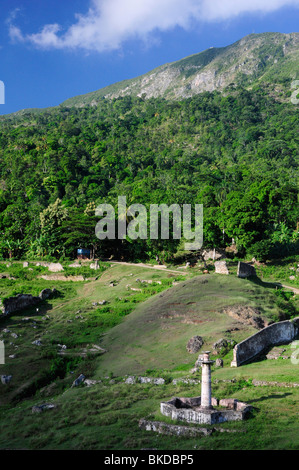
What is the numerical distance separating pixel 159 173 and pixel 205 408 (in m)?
85.8

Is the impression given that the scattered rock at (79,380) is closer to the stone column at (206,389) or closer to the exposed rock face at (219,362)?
the exposed rock face at (219,362)

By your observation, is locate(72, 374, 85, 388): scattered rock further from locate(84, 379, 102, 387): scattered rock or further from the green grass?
the green grass

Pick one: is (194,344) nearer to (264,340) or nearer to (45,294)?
(264,340)

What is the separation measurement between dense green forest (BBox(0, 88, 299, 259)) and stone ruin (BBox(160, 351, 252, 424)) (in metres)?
29.9

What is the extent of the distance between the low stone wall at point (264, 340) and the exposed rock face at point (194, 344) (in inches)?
106

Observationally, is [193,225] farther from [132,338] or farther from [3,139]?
[3,139]

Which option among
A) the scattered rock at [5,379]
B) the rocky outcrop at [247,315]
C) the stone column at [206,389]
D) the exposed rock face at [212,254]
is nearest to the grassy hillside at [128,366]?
the scattered rock at [5,379]

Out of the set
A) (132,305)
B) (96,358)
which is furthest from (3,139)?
(96,358)

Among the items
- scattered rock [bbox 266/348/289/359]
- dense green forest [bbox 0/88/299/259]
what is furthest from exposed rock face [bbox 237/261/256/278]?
scattered rock [bbox 266/348/289/359]

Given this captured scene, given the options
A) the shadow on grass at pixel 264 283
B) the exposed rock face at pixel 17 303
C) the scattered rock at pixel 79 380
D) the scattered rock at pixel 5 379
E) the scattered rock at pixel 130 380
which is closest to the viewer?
the scattered rock at pixel 130 380

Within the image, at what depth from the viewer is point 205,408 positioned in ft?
44.9

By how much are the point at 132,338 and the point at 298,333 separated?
396 inches

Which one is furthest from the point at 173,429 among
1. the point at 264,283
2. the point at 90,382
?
the point at 264,283

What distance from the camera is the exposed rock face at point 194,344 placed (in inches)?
882
